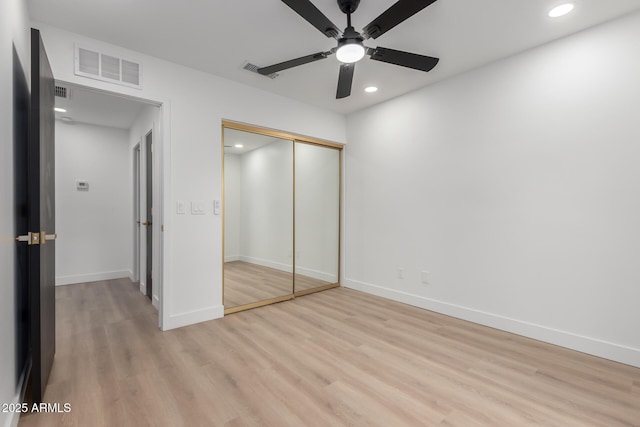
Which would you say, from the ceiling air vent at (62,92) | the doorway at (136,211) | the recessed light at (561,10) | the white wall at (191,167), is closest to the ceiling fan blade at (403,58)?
the recessed light at (561,10)

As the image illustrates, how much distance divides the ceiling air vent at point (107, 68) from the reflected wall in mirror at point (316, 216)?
204 cm

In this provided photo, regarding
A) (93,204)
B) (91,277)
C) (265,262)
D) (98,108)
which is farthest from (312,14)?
(91,277)

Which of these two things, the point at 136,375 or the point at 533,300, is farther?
the point at 533,300

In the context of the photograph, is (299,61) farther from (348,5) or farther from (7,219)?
(7,219)

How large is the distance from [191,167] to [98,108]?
7.21 feet

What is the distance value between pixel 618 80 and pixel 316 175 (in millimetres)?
3268

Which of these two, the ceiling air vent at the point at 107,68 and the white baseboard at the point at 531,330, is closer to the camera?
the white baseboard at the point at 531,330

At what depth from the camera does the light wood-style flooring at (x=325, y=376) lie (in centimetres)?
174

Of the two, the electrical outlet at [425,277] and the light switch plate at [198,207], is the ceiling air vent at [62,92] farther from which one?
the electrical outlet at [425,277]

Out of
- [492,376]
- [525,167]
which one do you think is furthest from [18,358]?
[525,167]

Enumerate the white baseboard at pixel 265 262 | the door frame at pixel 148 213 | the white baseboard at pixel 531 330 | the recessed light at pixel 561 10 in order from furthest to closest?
1. the white baseboard at pixel 265 262
2. the door frame at pixel 148 213
3. the white baseboard at pixel 531 330
4. the recessed light at pixel 561 10

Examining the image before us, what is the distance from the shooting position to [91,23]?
239 cm

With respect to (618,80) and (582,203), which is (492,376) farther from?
(618,80)

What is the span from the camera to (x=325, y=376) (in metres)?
2.15
